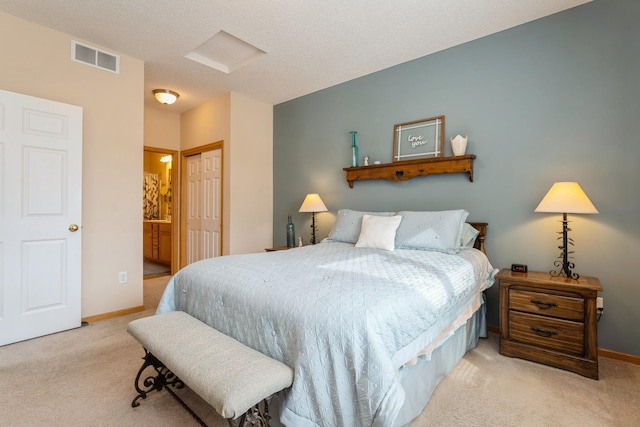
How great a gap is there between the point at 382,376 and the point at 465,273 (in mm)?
1236

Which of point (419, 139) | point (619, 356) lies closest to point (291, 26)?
point (419, 139)

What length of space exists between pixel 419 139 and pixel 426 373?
2.33 m

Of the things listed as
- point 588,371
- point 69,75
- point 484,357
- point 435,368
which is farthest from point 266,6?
point 588,371

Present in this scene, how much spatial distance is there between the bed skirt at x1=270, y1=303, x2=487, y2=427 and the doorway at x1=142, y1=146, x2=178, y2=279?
4.48 m

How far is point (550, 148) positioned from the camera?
252cm

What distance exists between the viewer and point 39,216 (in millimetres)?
2617

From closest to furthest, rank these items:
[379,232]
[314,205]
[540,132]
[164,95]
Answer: [540,132], [379,232], [314,205], [164,95]

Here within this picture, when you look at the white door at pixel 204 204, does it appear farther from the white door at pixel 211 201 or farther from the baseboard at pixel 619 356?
the baseboard at pixel 619 356

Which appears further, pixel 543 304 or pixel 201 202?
pixel 201 202

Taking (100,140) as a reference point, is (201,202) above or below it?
below

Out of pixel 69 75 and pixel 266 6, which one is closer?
pixel 266 6

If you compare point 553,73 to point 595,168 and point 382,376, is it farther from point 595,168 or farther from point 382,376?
point 382,376

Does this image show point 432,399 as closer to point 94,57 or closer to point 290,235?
point 290,235

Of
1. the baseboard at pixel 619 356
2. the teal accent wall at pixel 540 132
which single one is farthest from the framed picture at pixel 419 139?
the baseboard at pixel 619 356
